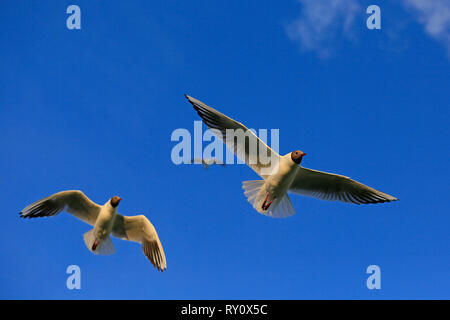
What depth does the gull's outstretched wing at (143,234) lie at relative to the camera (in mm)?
7145

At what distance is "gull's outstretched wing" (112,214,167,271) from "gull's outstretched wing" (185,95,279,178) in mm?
2006

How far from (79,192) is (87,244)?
89cm

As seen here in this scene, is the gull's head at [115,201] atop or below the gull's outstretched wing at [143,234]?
atop

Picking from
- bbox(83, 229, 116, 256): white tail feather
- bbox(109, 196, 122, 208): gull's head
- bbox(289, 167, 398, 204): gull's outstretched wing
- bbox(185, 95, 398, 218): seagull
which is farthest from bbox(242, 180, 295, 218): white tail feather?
bbox(83, 229, 116, 256): white tail feather

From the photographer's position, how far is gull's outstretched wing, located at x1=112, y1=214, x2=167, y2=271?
7145 mm

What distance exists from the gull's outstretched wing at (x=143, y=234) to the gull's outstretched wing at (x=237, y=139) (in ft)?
6.58

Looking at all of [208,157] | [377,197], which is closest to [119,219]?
[208,157]

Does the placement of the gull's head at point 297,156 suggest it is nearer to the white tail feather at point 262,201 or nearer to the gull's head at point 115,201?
the white tail feather at point 262,201

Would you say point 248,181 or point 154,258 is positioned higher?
point 248,181

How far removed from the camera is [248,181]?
6.67m

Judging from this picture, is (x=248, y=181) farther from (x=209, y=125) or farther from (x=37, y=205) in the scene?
(x=37, y=205)

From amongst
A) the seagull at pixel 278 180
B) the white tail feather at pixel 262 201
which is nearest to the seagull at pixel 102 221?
the white tail feather at pixel 262 201

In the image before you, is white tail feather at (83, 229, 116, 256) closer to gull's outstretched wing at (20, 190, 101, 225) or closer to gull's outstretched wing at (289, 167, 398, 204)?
gull's outstretched wing at (20, 190, 101, 225)
